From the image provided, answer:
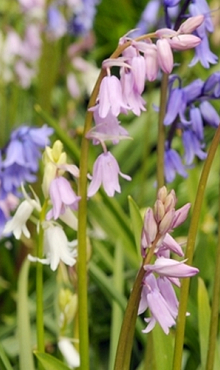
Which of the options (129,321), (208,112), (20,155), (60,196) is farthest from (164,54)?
(20,155)

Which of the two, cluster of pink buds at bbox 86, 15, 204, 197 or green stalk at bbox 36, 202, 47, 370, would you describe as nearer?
cluster of pink buds at bbox 86, 15, 204, 197

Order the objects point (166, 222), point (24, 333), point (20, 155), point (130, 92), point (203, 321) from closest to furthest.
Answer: point (166, 222) < point (130, 92) < point (203, 321) < point (24, 333) < point (20, 155)

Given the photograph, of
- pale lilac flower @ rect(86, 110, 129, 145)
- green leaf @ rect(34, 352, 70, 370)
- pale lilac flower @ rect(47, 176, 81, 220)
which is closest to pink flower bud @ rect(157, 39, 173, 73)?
pale lilac flower @ rect(86, 110, 129, 145)

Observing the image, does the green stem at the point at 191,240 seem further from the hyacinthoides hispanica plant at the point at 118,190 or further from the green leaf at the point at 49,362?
the green leaf at the point at 49,362

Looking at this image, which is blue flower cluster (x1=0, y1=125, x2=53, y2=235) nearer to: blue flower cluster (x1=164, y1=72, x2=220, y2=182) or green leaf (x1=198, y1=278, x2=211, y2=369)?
blue flower cluster (x1=164, y1=72, x2=220, y2=182)

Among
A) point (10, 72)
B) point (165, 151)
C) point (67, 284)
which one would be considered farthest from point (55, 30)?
point (165, 151)

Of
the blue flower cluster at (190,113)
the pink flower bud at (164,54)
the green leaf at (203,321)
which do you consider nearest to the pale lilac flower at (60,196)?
the pink flower bud at (164,54)

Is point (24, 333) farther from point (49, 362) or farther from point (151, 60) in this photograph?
point (151, 60)
